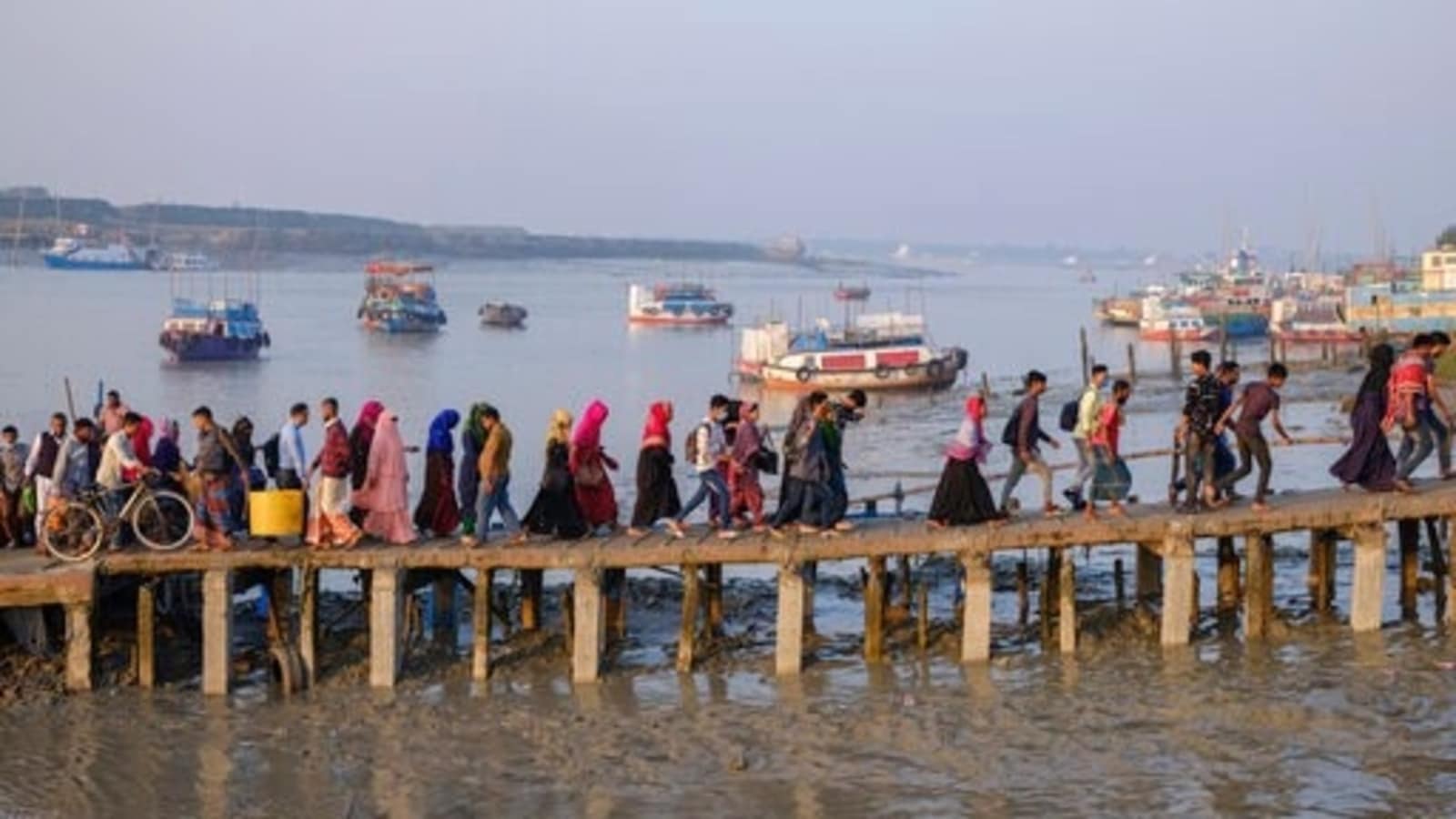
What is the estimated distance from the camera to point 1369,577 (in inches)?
743

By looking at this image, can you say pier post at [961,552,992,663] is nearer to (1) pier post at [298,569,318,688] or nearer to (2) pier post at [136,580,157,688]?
(1) pier post at [298,569,318,688]

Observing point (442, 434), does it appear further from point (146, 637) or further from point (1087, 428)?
point (1087, 428)

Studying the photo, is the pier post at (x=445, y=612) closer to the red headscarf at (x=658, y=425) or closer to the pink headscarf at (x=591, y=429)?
the pink headscarf at (x=591, y=429)

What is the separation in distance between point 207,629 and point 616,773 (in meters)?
4.61

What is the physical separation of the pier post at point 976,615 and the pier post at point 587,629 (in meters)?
3.23

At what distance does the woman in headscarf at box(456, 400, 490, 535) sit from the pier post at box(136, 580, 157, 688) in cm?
281

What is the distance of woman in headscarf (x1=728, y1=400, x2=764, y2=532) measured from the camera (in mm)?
19219

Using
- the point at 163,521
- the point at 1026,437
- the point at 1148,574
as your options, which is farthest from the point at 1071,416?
the point at 163,521

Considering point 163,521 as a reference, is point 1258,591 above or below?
below

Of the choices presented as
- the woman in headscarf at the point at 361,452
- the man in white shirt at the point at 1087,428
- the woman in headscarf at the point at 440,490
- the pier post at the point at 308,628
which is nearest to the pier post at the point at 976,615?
the man in white shirt at the point at 1087,428

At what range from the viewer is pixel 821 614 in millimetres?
21625

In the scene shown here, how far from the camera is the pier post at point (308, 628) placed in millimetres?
18312

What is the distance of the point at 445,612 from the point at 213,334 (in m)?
68.6

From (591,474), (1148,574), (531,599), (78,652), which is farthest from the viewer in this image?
(1148,574)
